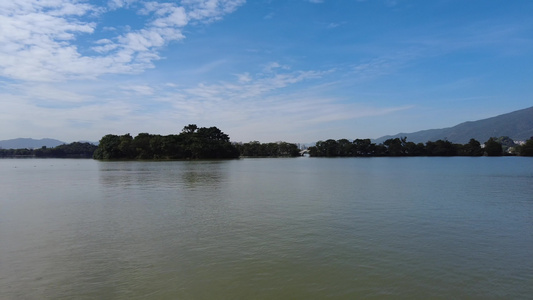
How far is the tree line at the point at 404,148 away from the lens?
461ft

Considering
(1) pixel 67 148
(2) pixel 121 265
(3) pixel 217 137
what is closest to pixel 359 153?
(3) pixel 217 137

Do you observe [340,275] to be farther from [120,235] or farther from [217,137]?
[217,137]

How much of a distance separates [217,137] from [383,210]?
112604mm

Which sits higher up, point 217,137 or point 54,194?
point 217,137

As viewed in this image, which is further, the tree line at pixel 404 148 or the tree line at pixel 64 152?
the tree line at pixel 64 152

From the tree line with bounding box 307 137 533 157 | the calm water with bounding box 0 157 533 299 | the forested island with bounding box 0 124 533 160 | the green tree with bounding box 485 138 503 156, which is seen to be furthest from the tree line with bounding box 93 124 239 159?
the green tree with bounding box 485 138 503 156

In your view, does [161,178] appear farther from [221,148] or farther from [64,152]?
[64,152]

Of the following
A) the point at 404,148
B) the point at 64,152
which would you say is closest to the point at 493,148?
the point at 404,148

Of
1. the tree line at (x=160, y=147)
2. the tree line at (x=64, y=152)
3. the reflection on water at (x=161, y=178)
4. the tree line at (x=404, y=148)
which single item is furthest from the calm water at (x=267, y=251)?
the tree line at (x=64, y=152)

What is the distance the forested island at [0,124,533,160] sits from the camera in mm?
105250

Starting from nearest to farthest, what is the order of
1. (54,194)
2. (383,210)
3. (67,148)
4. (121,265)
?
1. (121,265)
2. (383,210)
3. (54,194)
4. (67,148)

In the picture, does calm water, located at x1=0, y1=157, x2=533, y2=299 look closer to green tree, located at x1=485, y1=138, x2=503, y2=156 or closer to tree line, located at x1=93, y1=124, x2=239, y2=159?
tree line, located at x1=93, y1=124, x2=239, y2=159

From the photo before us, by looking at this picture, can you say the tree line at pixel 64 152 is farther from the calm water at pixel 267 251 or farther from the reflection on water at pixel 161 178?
the calm water at pixel 267 251

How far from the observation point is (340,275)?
7641mm
